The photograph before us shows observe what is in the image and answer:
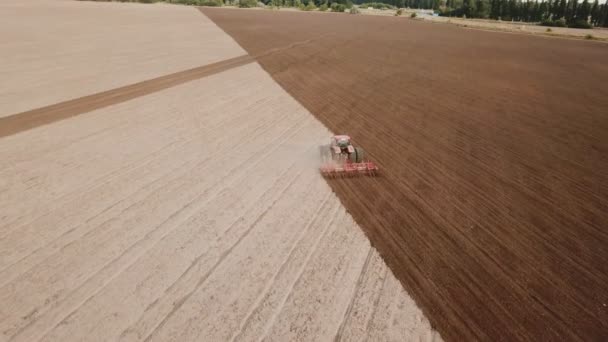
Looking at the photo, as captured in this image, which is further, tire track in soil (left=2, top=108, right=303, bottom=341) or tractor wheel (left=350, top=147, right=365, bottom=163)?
tractor wheel (left=350, top=147, right=365, bottom=163)

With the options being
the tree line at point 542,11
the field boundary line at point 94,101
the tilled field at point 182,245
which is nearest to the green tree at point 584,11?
the tree line at point 542,11

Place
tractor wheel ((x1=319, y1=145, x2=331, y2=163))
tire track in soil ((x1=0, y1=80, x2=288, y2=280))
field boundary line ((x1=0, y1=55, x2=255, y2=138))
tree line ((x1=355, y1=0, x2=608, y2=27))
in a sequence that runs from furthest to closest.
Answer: tree line ((x1=355, y1=0, x2=608, y2=27)) → field boundary line ((x1=0, y1=55, x2=255, y2=138)) → tractor wheel ((x1=319, y1=145, x2=331, y2=163)) → tire track in soil ((x1=0, y1=80, x2=288, y2=280))

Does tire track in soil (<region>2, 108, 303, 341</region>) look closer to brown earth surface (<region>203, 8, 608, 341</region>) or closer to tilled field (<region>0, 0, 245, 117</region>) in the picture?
brown earth surface (<region>203, 8, 608, 341</region>)

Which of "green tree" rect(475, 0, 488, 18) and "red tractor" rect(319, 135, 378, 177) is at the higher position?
"green tree" rect(475, 0, 488, 18)

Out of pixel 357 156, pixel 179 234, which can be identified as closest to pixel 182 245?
pixel 179 234

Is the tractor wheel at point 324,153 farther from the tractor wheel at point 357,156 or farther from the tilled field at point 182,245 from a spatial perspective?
the tractor wheel at point 357,156

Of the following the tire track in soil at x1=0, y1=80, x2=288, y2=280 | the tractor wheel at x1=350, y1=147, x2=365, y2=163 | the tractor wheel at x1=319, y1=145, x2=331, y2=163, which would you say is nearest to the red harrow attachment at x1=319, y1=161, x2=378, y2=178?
the tractor wheel at x1=350, y1=147, x2=365, y2=163

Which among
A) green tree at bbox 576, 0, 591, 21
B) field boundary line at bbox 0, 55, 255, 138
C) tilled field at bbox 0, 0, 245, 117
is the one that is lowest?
field boundary line at bbox 0, 55, 255, 138
